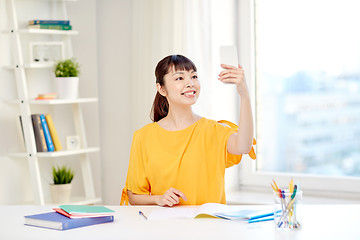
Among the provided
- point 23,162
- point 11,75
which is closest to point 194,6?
point 11,75

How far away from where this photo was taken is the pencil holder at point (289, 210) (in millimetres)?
1733

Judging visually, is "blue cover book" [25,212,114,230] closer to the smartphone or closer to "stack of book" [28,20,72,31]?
the smartphone

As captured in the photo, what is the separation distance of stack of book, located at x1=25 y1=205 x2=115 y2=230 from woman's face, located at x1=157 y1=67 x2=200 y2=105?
63 centimetres

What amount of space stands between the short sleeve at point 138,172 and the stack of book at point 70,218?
484 mm

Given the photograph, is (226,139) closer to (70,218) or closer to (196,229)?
(196,229)

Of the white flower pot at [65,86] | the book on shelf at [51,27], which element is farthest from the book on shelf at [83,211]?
the book on shelf at [51,27]

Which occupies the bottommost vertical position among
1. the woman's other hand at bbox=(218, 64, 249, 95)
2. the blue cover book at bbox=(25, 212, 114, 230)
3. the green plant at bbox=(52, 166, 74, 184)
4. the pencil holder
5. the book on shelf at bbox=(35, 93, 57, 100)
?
the green plant at bbox=(52, 166, 74, 184)

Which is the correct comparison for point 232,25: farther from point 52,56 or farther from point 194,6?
point 52,56

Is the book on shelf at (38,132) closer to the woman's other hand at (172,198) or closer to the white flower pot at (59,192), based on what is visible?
the white flower pot at (59,192)

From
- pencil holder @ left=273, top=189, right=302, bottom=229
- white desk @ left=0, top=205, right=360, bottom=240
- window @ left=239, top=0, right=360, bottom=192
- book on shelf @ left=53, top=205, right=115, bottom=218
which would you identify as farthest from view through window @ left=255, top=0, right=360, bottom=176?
book on shelf @ left=53, top=205, right=115, bottom=218

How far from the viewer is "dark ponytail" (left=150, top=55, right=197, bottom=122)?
239 cm

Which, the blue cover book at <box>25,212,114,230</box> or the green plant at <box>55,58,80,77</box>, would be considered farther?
the green plant at <box>55,58,80,77</box>

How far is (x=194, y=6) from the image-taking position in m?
3.18

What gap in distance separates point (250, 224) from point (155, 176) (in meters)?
0.68
